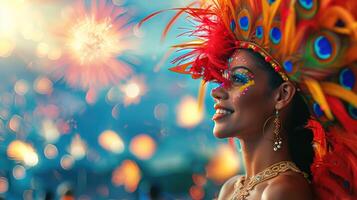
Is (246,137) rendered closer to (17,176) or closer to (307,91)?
(307,91)

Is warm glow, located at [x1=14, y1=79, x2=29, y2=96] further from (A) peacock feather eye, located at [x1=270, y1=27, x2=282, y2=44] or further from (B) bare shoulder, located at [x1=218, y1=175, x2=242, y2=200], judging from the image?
(A) peacock feather eye, located at [x1=270, y1=27, x2=282, y2=44]

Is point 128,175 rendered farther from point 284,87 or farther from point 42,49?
point 284,87

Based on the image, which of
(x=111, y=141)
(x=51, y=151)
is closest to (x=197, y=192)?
(x=111, y=141)

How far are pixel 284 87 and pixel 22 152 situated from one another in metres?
2.47

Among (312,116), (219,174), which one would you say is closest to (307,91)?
(312,116)

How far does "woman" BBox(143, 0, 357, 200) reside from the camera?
104cm

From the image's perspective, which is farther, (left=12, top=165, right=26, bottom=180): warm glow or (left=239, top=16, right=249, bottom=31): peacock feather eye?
(left=12, top=165, right=26, bottom=180): warm glow

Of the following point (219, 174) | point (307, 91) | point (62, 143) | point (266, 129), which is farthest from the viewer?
point (62, 143)

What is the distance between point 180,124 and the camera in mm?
3008

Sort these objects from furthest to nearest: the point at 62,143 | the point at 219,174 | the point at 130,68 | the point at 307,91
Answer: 1. the point at 62,143
2. the point at 130,68
3. the point at 219,174
4. the point at 307,91

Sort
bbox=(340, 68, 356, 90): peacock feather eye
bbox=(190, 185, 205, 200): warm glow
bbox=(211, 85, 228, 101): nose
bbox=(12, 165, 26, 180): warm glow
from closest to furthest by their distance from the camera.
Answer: bbox=(340, 68, 356, 90): peacock feather eye
bbox=(211, 85, 228, 101): nose
bbox=(190, 185, 205, 200): warm glow
bbox=(12, 165, 26, 180): warm glow

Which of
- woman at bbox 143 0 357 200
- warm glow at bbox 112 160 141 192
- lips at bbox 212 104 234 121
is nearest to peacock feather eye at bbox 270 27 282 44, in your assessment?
woman at bbox 143 0 357 200

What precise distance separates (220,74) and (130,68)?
1.81 meters

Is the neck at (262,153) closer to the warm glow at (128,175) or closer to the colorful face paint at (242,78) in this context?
the colorful face paint at (242,78)
